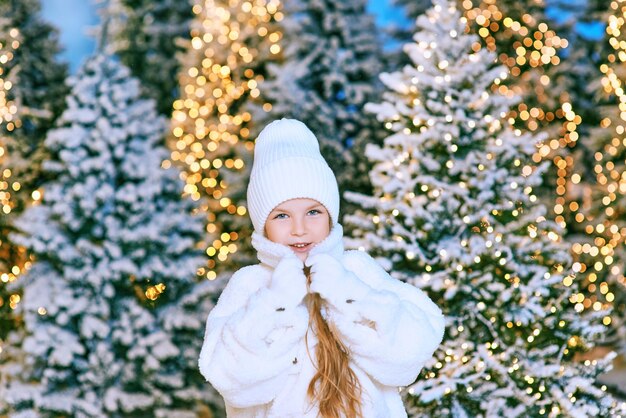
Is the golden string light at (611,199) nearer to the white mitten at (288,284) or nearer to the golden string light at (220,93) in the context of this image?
the golden string light at (220,93)

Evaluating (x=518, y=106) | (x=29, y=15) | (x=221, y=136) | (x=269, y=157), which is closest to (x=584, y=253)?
(x=518, y=106)

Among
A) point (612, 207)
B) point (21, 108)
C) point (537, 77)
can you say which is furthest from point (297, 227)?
point (537, 77)

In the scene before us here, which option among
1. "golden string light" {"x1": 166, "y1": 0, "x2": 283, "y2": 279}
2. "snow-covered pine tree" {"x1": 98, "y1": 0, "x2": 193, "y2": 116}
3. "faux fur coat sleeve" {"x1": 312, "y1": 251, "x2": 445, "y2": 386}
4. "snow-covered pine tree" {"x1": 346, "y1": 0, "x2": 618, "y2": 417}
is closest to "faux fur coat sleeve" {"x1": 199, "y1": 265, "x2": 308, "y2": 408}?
"faux fur coat sleeve" {"x1": 312, "y1": 251, "x2": 445, "y2": 386}

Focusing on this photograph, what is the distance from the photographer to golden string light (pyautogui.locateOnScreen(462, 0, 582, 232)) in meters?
9.02

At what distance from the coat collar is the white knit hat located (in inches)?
3.3

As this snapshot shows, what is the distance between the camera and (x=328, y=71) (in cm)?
860

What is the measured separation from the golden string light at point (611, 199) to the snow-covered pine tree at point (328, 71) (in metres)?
2.25

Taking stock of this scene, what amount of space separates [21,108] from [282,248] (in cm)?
534

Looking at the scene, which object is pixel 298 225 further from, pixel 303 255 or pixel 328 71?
pixel 328 71

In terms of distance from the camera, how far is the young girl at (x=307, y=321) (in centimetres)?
285

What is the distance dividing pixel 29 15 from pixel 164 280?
342 centimetres

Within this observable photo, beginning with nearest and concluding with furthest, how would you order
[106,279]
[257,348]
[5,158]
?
[257,348], [106,279], [5,158]

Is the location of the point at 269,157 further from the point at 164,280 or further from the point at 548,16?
the point at 548,16

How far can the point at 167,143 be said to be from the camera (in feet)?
29.8
